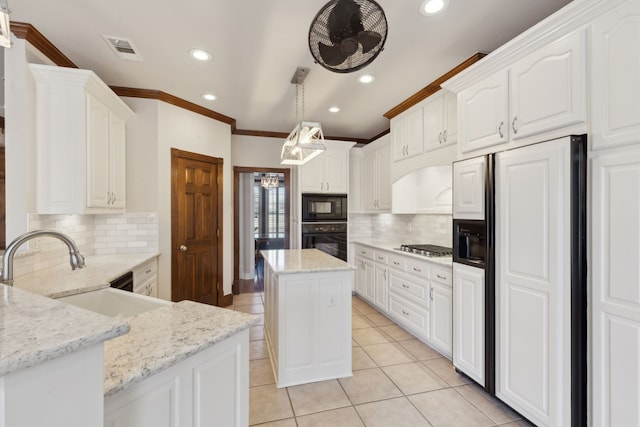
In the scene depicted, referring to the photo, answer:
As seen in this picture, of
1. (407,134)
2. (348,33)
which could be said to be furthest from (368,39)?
(407,134)

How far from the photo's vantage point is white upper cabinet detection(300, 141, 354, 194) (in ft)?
14.8

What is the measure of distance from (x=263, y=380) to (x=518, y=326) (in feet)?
6.29

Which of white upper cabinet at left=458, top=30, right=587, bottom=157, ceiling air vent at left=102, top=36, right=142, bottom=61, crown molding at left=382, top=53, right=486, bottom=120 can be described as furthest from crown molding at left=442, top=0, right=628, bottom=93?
ceiling air vent at left=102, top=36, right=142, bottom=61

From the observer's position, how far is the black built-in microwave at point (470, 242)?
86.0 inches

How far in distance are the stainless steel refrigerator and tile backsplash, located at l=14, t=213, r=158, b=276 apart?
3177 mm

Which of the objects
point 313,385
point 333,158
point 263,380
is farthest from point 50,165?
point 333,158

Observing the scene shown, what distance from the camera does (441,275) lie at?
273cm

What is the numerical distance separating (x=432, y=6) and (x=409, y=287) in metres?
2.53

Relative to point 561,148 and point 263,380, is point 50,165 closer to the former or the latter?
point 263,380

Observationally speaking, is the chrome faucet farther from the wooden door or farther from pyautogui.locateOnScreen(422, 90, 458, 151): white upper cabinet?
pyautogui.locateOnScreen(422, 90, 458, 151): white upper cabinet

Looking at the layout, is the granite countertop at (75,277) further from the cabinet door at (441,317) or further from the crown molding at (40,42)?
the cabinet door at (441,317)

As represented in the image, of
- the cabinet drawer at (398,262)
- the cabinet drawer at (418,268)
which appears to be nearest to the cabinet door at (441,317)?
the cabinet drawer at (418,268)

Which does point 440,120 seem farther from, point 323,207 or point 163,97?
point 163,97

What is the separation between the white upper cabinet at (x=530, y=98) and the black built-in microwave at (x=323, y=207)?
2.39m
